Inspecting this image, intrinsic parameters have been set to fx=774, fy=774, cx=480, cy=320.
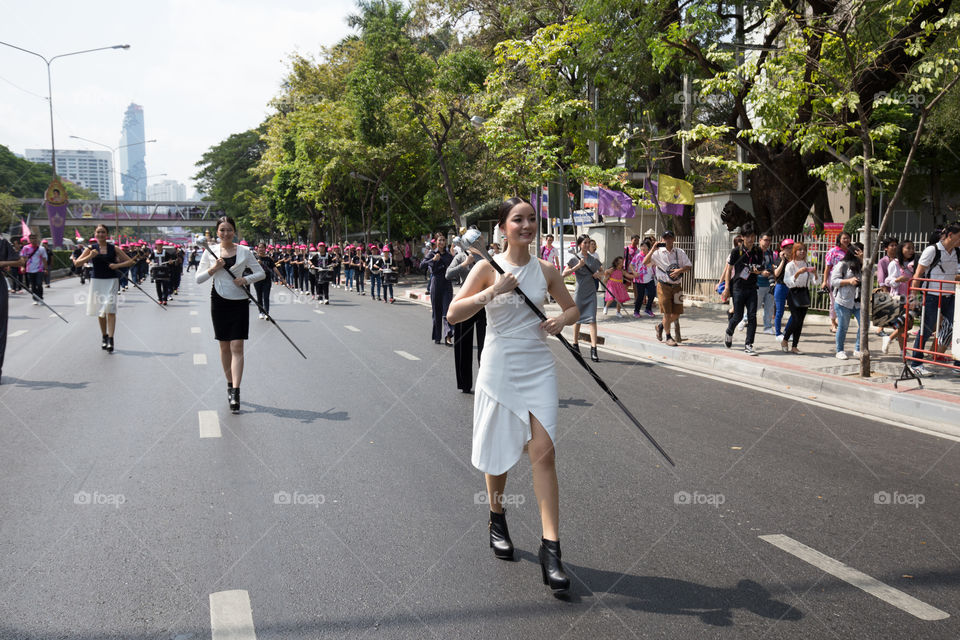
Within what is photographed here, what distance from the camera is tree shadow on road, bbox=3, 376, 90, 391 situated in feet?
28.8

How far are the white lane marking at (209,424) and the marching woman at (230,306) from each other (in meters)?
0.25

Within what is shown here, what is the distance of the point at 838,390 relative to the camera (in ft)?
28.7

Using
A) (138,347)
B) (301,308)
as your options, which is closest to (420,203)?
(301,308)

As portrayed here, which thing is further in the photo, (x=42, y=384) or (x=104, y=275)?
(x=104, y=275)

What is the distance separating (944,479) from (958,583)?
6.67ft

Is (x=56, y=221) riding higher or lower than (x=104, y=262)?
higher

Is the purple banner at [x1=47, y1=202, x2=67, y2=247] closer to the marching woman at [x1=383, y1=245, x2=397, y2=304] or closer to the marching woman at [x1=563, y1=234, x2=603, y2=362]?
the marching woman at [x1=383, y1=245, x2=397, y2=304]

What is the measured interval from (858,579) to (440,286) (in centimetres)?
939

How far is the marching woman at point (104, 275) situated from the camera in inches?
460

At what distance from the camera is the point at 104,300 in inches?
460

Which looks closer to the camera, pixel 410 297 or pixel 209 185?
pixel 410 297

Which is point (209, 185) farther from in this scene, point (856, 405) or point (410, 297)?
point (856, 405)

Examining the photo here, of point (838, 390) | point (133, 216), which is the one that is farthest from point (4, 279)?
point (133, 216)

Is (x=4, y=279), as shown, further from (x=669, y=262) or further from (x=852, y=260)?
(x=852, y=260)
